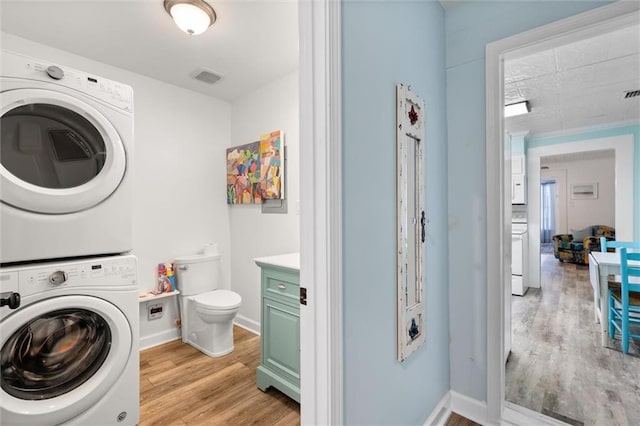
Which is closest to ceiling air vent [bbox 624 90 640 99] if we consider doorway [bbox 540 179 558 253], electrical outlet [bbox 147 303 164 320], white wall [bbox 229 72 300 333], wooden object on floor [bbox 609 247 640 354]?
wooden object on floor [bbox 609 247 640 354]

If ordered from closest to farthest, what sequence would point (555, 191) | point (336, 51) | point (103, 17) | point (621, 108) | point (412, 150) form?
point (336, 51) < point (412, 150) < point (103, 17) < point (621, 108) < point (555, 191)

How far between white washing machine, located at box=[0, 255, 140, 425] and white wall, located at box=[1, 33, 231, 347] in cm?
131

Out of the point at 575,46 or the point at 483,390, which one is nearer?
the point at 483,390

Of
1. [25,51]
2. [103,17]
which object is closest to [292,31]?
[103,17]

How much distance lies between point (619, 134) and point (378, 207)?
16.5 ft

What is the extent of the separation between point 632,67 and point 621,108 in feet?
4.59

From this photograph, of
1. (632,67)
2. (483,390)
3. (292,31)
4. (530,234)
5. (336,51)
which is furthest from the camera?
(530,234)

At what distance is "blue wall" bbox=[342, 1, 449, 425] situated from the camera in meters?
1.03

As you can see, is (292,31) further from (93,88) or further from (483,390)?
(483,390)

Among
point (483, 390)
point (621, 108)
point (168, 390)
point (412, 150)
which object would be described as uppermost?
point (621, 108)

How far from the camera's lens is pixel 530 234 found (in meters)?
4.40

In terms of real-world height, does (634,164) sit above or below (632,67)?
below

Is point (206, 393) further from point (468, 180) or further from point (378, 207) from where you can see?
point (468, 180)

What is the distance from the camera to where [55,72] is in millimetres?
1361
